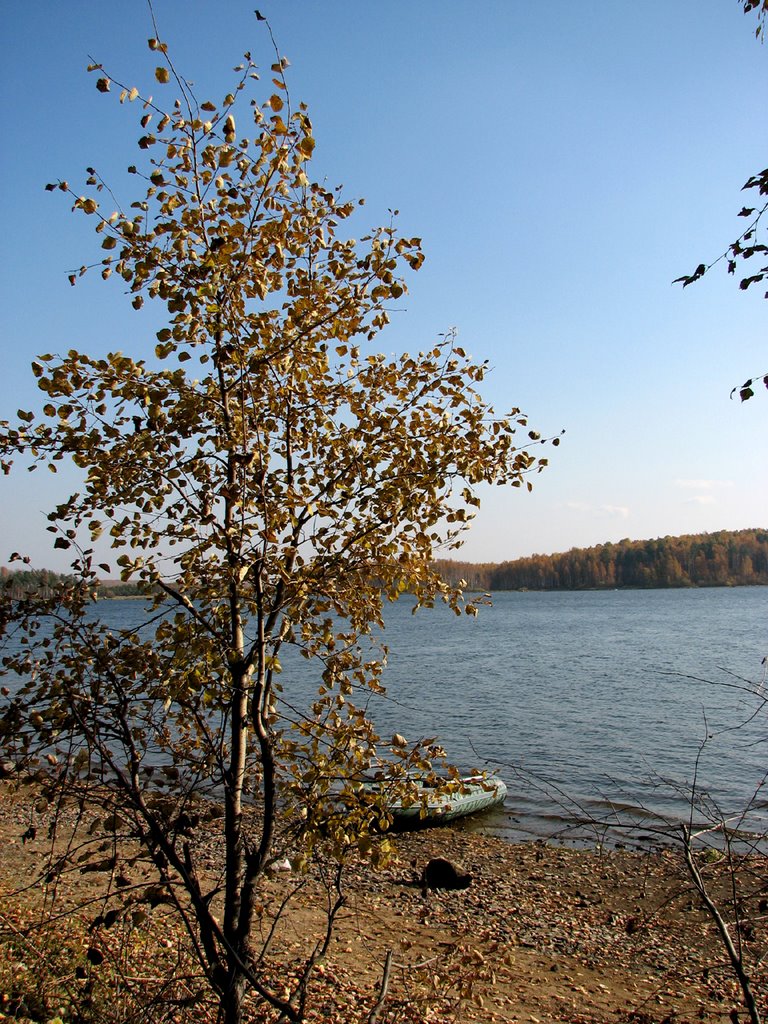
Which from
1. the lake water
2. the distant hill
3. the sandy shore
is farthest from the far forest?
the sandy shore

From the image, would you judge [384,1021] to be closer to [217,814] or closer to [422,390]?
[217,814]

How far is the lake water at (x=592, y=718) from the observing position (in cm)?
1625

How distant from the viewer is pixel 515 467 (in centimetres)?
393

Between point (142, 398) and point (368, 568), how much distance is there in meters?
1.31

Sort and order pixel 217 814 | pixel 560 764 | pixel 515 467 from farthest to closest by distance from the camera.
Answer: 1. pixel 560 764
2. pixel 515 467
3. pixel 217 814

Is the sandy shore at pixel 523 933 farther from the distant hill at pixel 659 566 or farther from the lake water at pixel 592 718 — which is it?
the distant hill at pixel 659 566

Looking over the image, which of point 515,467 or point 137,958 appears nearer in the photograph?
point 515,467

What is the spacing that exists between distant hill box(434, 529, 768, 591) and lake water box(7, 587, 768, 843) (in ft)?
296

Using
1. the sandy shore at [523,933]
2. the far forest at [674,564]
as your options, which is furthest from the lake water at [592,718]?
the far forest at [674,564]

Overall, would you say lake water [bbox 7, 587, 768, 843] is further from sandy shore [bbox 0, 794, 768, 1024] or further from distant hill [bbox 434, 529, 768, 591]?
distant hill [bbox 434, 529, 768, 591]

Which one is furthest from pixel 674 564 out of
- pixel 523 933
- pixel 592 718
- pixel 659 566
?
pixel 523 933

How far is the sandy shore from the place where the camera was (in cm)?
709

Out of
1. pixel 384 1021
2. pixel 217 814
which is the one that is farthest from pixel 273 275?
pixel 384 1021

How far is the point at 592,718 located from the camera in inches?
1085
